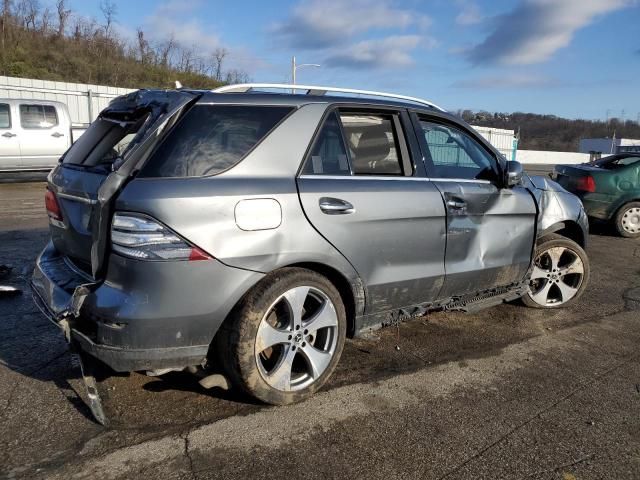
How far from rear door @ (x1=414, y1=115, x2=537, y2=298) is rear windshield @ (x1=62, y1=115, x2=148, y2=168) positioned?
1940 mm

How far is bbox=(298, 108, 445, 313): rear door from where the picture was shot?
10.0 ft

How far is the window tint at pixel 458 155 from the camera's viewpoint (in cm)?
388

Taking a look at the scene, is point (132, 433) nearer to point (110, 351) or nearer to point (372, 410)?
point (110, 351)

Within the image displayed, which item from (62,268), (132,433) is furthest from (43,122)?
(132,433)

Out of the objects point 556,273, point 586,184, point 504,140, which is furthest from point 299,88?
point 504,140

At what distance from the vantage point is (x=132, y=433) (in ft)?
8.90

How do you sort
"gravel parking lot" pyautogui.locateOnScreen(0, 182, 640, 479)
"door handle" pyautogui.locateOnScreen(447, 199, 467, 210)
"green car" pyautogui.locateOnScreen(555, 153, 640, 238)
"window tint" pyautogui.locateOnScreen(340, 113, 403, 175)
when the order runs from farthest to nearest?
"green car" pyautogui.locateOnScreen(555, 153, 640, 238), "door handle" pyautogui.locateOnScreen(447, 199, 467, 210), "window tint" pyautogui.locateOnScreen(340, 113, 403, 175), "gravel parking lot" pyautogui.locateOnScreen(0, 182, 640, 479)

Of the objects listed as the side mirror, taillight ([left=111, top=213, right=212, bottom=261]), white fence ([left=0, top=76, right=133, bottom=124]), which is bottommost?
taillight ([left=111, top=213, right=212, bottom=261])

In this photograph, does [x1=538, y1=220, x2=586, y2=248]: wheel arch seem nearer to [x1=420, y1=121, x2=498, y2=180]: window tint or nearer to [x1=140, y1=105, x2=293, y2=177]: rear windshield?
[x1=420, y1=121, x2=498, y2=180]: window tint

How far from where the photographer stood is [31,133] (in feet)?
44.9

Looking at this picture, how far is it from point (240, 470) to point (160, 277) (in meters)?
0.99

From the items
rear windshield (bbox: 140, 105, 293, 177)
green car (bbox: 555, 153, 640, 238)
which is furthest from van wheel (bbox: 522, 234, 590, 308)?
green car (bbox: 555, 153, 640, 238)

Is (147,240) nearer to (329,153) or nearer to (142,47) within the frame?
(329,153)

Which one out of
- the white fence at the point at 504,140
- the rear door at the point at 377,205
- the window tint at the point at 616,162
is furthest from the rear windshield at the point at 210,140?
the white fence at the point at 504,140
